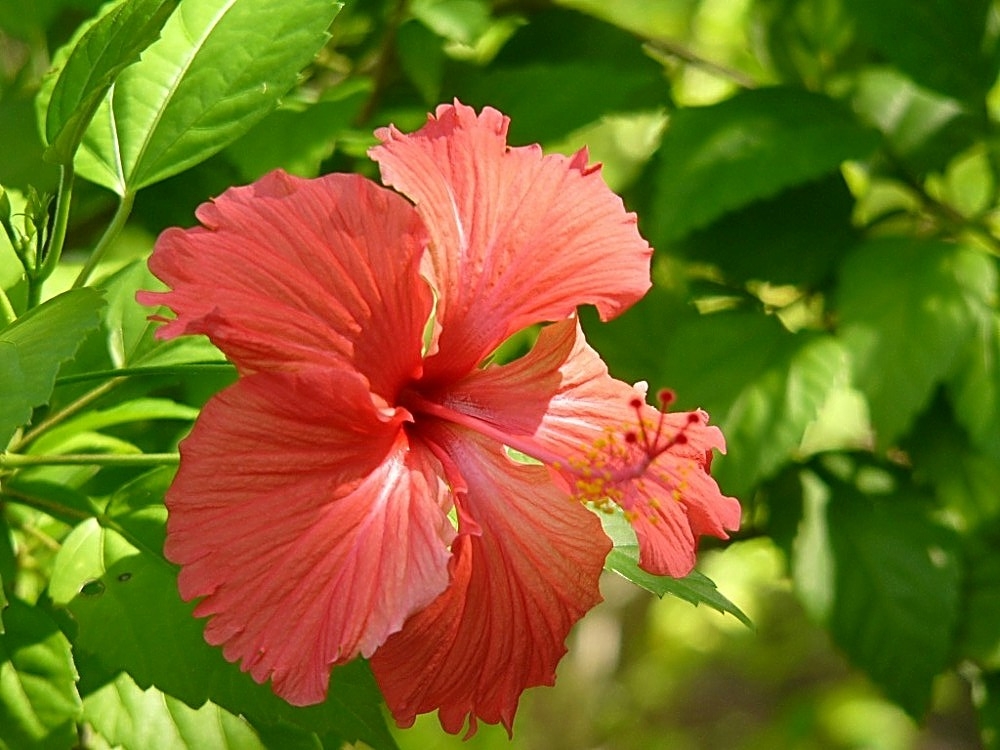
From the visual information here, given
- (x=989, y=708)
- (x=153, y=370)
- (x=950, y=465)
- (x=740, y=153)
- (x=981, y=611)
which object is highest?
(x=153, y=370)

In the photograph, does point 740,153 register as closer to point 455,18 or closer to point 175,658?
point 455,18

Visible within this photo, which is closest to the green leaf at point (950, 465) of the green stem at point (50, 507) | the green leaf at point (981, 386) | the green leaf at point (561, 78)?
the green leaf at point (981, 386)

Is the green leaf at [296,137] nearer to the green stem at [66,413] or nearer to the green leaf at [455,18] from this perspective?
the green leaf at [455,18]

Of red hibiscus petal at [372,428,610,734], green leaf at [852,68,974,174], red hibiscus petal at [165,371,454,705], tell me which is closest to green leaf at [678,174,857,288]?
green leaf at [852,68,974,174]

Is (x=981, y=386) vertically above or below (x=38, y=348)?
below

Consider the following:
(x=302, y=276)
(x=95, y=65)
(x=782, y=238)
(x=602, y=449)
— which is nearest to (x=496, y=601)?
(x=602, y=449)

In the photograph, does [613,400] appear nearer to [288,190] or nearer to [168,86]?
[288,190]

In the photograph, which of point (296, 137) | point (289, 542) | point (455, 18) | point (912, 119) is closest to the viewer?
point (289, 542)

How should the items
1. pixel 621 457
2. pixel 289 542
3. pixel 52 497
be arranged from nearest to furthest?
pixel 289 542, pixel 621 457, pixel 52 497

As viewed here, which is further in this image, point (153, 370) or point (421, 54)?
point (421, 54)
